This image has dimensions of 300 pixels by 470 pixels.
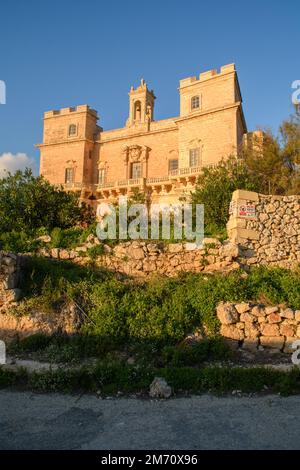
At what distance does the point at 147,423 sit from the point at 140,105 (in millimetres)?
32805

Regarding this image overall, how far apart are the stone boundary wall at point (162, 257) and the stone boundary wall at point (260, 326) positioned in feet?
7.21

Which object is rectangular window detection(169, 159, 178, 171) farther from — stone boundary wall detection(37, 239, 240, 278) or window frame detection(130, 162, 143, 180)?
stone boundary wall detection(37, 239, 240, 278)

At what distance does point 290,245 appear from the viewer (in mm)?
11164

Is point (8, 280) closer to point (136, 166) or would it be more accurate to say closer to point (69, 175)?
point (136, 166)

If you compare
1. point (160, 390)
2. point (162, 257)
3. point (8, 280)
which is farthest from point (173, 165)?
point (160, 390)

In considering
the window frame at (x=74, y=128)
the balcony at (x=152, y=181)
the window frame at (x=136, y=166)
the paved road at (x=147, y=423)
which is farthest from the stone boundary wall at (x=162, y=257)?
the window frame at (x=74, y=128)

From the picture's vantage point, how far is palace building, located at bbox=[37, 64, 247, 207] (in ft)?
86.8

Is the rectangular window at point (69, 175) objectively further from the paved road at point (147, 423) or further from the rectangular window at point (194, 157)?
the paved road at point (147, 423)

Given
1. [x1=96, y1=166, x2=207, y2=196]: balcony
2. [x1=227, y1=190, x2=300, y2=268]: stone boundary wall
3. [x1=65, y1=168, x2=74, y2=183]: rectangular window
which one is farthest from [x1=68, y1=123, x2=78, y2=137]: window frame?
[x1=227, y1=190, x2=300, y2=268]: stone boundary wall

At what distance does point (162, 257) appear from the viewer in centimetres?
1042

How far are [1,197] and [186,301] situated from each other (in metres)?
9.96

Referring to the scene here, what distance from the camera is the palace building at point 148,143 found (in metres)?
26.5

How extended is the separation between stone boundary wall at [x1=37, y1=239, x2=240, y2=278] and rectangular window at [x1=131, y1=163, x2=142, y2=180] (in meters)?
21.7

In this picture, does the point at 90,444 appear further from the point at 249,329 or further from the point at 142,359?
the point at 249,329
